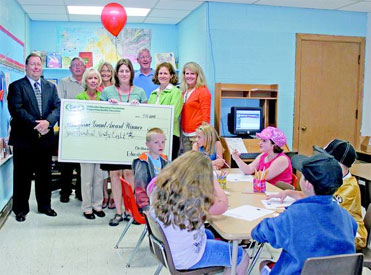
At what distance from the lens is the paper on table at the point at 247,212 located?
2.34 m

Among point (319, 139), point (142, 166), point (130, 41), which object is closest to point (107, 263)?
point (142, 166)

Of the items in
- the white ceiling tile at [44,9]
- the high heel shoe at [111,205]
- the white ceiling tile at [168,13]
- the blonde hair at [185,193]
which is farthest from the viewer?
the white ceiling tile at [168,13]

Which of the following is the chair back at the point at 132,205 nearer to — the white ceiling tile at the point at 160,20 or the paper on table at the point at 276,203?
the paper on table at the point at 276,203

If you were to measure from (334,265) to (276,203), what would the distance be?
86 centimetres

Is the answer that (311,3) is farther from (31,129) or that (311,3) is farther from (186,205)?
(186,205)

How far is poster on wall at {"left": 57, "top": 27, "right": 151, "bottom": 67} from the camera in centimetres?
724

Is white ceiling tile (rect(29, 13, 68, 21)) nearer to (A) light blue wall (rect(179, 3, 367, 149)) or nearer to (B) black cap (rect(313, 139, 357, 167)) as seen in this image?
(A) light blue wall (rect(179, 3, 367, 149))

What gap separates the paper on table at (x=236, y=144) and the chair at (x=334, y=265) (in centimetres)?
342

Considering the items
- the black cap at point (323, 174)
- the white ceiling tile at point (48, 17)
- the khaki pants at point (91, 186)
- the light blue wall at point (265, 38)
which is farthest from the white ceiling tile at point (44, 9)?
the black cap at point (323, 174)

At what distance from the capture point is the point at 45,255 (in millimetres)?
3439

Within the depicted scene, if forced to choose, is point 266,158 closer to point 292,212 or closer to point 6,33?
point 292,212

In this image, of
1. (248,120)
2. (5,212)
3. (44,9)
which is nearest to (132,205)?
(5,212)

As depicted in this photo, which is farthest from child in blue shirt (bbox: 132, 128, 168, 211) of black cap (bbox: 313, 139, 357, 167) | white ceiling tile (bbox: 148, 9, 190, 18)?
white ceiling tile (bbox: 148, 9, 190, 18)

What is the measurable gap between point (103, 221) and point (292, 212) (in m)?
2.95
